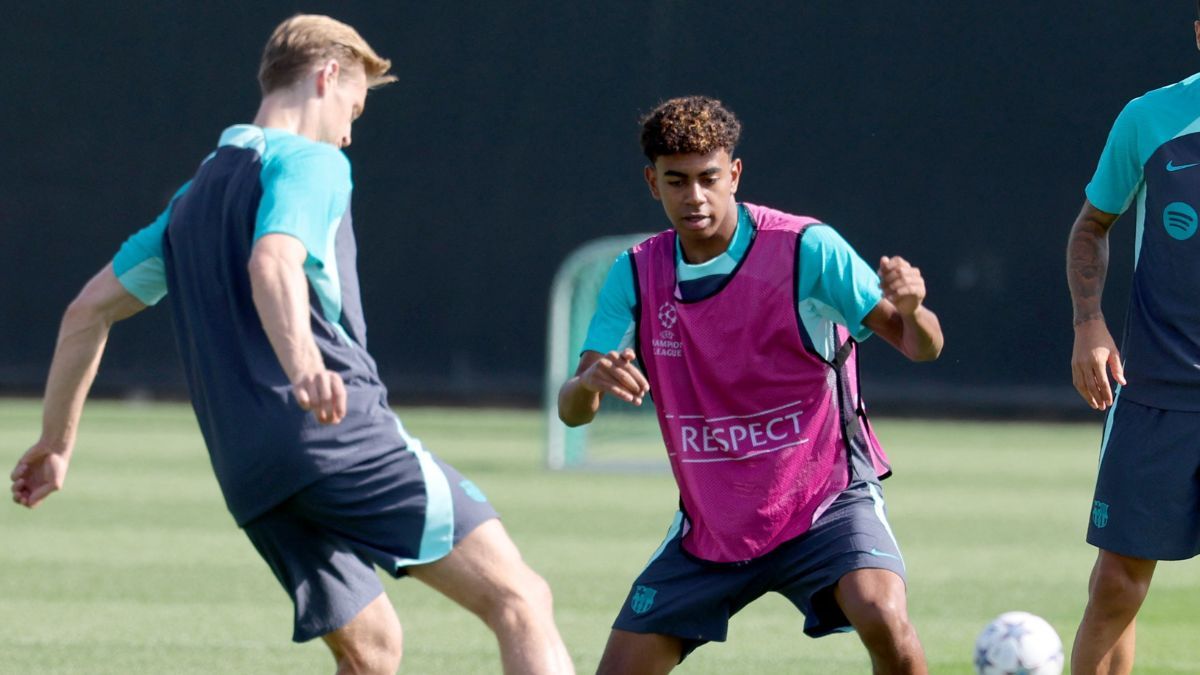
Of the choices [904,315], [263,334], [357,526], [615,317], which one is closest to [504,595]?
[357,526]

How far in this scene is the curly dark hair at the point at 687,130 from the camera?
5.13 metres

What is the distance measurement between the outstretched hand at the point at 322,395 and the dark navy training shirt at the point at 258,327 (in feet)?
1.11

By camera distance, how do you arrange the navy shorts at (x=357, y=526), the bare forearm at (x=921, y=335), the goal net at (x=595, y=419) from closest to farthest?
1. the navy shorts at (x=357, y=526)
2. the bare forearm at (x=921, y=335)
3. the goal net at (x=595, y=419)

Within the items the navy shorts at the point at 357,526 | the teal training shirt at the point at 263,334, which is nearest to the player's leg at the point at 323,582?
the navy shorts at the point at 357,526

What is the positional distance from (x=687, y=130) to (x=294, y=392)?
1.51 metres

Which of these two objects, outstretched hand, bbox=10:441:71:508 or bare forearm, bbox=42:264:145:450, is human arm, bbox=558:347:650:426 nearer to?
bare forearm, bbox=42:264:145:450

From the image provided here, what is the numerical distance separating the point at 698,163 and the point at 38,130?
18422 mm

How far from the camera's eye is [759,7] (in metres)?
21.0

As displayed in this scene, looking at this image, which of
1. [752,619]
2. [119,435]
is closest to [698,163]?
[752,619]

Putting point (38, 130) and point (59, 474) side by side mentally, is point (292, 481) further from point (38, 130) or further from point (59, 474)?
point (38, 130)

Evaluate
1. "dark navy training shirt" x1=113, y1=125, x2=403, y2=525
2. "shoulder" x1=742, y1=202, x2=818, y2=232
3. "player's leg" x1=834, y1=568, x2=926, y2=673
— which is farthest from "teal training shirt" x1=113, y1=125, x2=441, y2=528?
"shoulder" x1=742, y1=202, x2=818, y2=232

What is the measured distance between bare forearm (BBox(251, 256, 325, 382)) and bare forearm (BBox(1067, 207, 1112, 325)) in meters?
2.37

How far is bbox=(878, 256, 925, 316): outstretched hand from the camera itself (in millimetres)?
4652

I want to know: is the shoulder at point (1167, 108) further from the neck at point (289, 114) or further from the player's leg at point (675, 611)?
the neck at point (289, 114)
